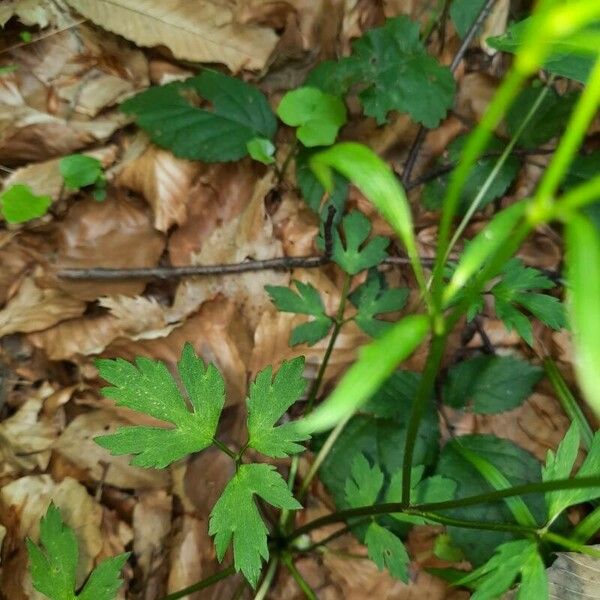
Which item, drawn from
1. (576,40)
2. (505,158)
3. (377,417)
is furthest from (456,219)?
(576,40)

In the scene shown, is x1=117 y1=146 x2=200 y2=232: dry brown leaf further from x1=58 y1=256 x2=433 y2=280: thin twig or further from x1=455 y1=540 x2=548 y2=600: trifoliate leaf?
x1=455 y1=540 x2=548 y2=600: trifoliate leaf

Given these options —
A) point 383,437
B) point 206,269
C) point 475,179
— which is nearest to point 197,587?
point 383,437

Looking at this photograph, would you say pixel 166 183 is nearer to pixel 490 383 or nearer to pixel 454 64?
pixel 454 64

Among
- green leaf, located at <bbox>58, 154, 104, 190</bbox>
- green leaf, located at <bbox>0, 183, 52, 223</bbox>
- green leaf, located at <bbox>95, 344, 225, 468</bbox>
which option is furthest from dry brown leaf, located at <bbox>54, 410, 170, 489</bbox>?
green leaf, located at <bbox>58, 154, 104, 190</bbox>

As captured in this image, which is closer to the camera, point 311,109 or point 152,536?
point 152,536

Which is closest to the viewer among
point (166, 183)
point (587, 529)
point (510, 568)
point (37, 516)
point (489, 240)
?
point (489, 240)

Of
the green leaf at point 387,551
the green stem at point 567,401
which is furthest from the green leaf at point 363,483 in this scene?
the green stem at point 567,401
